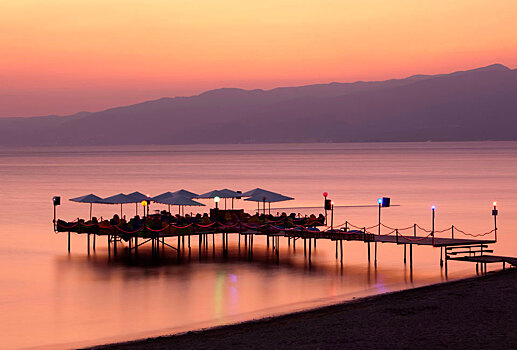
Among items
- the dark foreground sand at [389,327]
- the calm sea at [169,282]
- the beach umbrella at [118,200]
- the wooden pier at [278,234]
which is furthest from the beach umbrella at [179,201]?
the dark foreground sand at [389,327]

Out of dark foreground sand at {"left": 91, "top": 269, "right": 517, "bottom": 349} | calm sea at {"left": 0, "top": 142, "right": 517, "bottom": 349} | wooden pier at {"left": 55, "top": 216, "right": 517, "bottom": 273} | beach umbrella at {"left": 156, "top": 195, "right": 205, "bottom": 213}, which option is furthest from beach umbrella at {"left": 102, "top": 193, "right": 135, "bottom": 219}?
dark foreground sand at {"left": 91, "top": 269, "right": 517, "bottom": 349}

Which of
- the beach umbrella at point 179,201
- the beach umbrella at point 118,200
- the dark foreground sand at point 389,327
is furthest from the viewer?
the beach umbrella at point 118,200

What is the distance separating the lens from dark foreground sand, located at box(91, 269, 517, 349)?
22.7 meters

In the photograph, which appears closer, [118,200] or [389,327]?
[389,327]

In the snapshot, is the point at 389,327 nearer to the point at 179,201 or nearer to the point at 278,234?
the point at 278,234

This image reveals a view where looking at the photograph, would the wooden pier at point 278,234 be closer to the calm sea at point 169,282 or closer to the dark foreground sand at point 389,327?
the calm sea at point 169,282

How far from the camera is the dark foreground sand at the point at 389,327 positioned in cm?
2267

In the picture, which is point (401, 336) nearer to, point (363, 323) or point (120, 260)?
point (363, 323)

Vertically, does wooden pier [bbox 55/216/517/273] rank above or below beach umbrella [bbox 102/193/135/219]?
below

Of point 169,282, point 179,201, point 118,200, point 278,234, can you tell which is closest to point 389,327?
point 169,282

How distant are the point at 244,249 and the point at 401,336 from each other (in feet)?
87.3

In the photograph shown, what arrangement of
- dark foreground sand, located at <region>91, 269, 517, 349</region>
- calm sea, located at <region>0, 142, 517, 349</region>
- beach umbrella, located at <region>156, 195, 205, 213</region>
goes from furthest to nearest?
beach umbrella, located at <region>156, 195, 205, 213</region>
calm sea, located at <region>0, 142, 517, 349</region>
dark foreground sand, located at <region>91, 269, 517, 349</region>

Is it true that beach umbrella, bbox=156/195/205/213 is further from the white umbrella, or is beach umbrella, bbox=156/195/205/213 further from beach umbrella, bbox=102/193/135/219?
beach umbrella, bbox=102/193/135/219

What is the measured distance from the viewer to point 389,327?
24969 millimetres
